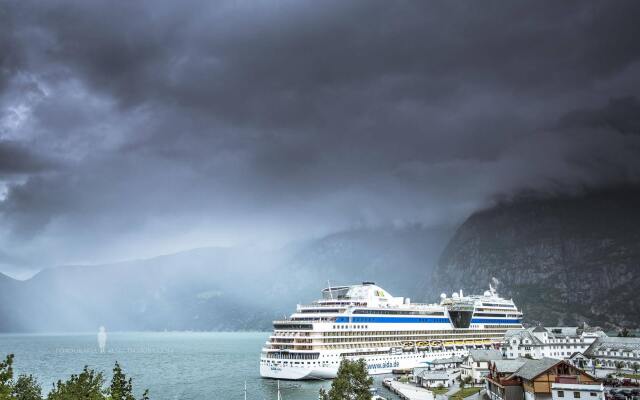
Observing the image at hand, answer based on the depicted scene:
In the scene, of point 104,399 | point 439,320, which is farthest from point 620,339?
point 104,399

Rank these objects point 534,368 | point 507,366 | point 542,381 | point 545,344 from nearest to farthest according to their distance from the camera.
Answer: point 542,381
point 534,368
point 507,366
point 545,344

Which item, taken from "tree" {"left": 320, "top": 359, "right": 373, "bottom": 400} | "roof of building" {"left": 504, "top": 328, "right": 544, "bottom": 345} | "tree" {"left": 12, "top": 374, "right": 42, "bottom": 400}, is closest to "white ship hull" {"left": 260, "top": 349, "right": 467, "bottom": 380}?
"roof of building" {"left": 504, "top": 328, "right": 544, "bottom": 345}

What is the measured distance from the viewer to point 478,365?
91.9 m

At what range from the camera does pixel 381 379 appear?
10444cm

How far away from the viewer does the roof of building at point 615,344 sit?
102 meters

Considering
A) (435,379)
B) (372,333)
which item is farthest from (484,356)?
(372,333)

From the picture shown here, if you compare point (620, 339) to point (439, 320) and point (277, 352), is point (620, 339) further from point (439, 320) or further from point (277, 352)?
point (277, 352)

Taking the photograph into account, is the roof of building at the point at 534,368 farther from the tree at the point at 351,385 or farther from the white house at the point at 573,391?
the tree at the point at 351,385

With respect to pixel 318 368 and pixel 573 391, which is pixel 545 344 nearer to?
pixel 318 368

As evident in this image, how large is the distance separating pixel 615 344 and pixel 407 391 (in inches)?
2023

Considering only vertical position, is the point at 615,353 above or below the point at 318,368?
below

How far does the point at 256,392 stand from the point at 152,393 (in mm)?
20612

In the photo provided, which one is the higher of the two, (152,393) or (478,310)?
(478,310)

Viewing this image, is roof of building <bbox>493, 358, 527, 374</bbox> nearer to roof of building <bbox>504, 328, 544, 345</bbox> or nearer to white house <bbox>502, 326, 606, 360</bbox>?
white house <bbox>502, 326, 606, 360</bbox>
